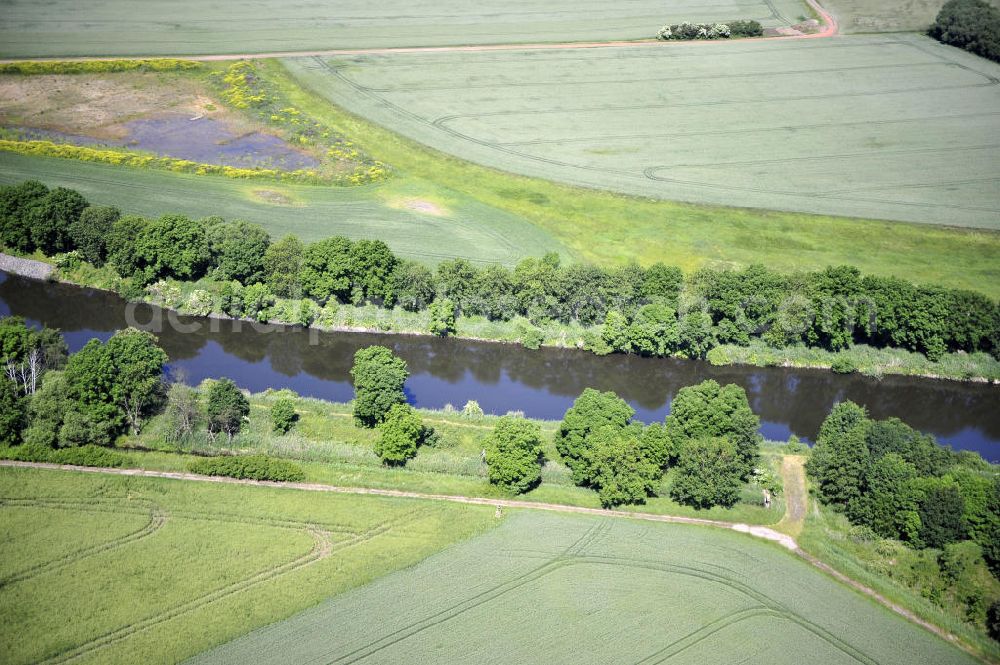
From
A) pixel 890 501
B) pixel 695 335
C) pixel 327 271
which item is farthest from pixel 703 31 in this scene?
pixel 890 501

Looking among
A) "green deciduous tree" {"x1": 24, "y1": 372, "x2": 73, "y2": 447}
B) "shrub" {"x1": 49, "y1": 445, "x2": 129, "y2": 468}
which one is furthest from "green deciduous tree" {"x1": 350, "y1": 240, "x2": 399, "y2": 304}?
"shrub" {"x1": 49, "y1": 445, "x2": 129, "y2": 468}

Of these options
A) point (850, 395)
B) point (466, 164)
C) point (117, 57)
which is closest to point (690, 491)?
point (850, 395)

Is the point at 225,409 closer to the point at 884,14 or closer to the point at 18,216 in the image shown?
the point at 18,216

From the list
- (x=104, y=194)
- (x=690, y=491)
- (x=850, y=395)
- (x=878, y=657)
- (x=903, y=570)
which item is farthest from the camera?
(x=104, y=194)

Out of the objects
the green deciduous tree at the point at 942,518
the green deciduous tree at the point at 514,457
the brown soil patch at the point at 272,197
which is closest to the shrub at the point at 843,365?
the green deciduous tree at the point at 942,518

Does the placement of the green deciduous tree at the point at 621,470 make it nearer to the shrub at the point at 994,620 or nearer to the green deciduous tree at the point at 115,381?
the shrub at the point at 994,620

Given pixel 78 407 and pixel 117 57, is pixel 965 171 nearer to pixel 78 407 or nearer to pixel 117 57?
pixel 78 407
